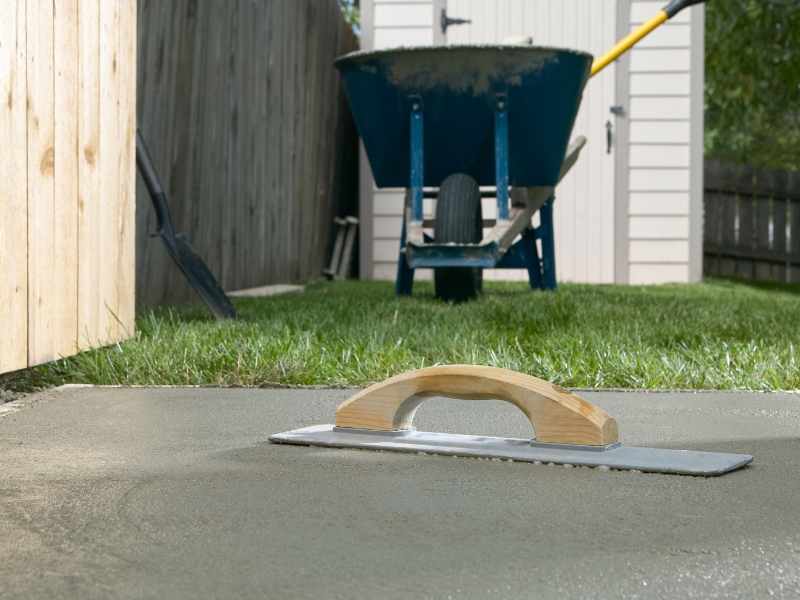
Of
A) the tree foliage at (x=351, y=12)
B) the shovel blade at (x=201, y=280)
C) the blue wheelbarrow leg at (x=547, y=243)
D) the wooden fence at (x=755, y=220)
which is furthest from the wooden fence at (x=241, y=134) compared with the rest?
the tree foliage at (x=351, y=12)

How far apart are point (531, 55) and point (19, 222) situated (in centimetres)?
258

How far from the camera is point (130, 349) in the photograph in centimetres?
237

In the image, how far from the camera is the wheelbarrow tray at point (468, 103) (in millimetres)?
3988

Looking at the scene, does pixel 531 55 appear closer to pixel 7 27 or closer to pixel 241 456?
pixel 7 27

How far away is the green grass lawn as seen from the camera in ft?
7.18

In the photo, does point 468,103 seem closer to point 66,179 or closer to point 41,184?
point 66,179

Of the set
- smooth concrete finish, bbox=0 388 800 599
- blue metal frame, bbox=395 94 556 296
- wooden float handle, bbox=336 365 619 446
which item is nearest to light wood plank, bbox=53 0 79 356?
smooth concrete finish, bbox=0 388 800 599

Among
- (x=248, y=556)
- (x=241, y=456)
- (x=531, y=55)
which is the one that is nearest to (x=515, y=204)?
(x=531, y=55)

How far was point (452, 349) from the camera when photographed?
7.94 ft

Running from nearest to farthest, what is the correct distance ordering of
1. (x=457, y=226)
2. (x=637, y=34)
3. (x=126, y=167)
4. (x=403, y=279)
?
1. (x=126, y=167)
2. (x=457, y=226)
3. (x=403, y=279)
4. (x=637, y=34)

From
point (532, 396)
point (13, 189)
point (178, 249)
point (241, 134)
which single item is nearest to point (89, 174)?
point (13, 189)

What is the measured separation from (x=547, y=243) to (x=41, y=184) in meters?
3.40

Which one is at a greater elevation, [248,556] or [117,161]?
[117,161]

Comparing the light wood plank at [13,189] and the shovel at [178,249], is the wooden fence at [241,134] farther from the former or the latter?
the light wood plank at [13,189]
